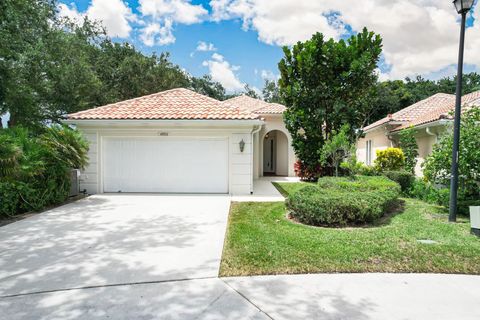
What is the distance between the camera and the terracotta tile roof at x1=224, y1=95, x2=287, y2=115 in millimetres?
19891

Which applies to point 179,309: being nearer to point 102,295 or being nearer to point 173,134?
point 102,295

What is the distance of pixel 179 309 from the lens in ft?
11.6

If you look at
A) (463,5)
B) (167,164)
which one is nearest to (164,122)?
(167,164)

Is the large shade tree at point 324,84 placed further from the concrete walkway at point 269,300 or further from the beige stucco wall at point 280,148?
the concrete walkway at point 269,300

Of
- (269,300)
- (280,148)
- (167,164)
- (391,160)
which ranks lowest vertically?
(269,300)

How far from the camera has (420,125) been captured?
13.2 metres

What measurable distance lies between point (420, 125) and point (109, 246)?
1318cm

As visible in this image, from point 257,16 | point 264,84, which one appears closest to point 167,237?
point 257,16

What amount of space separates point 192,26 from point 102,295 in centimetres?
1738

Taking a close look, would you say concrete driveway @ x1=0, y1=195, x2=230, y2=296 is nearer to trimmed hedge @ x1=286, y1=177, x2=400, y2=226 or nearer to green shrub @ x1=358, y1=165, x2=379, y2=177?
trimmed hedge @ x1=286, y1=177, x2=400, y2=226

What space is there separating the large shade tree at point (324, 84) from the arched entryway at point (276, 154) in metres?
4.50

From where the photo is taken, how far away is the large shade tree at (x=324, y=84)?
1497cm

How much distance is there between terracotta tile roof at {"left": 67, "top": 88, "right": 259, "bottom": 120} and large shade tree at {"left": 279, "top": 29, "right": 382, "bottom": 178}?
4.45 meters

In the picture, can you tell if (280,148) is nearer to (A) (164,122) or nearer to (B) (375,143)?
(B) (375,143)
